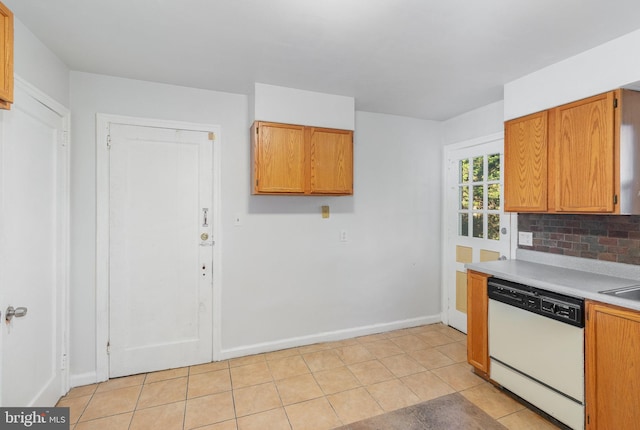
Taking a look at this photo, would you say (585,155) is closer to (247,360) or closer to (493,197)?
(493,197)

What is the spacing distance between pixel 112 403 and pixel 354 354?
201cm

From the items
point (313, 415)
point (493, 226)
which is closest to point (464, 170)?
point (493, 226)

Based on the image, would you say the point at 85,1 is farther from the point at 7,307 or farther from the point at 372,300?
the point at 372,300

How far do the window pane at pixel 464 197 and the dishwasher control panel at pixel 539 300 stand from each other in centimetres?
134

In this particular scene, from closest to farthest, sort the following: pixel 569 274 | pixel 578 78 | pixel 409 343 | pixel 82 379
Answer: pixel 578 78 < pixel 569 274 < pixel 82 379 < pixel 409 343

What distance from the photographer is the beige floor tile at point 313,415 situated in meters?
2.04

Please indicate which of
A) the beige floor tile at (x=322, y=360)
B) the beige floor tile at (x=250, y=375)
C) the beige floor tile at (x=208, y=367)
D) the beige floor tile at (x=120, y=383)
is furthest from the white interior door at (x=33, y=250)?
the beige floor tile at (x=322, y=360)

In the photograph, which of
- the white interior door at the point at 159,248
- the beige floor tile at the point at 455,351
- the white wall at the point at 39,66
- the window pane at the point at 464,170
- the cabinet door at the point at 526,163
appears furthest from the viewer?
the window pane at the point at 464,170

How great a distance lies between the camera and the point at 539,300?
2059 mm

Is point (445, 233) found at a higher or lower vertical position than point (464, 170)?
lower

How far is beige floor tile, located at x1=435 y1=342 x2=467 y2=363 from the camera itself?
2938mm

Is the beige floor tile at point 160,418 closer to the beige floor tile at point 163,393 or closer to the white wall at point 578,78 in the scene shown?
the beige floor tile at point 163,393

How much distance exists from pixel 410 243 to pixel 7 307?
11.4 feet

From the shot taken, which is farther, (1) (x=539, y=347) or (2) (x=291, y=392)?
(2) (x=291, y=392)
